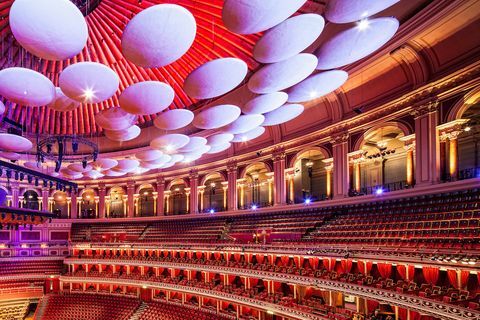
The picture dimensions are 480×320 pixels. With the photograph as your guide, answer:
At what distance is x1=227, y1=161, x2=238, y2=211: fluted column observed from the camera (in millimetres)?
22172

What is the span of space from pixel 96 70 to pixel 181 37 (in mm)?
2012

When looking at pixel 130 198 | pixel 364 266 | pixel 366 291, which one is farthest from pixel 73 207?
pixel 366 291

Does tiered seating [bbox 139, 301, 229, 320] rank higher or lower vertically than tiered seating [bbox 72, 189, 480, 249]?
lower

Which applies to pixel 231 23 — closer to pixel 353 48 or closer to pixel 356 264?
pixel 353 48

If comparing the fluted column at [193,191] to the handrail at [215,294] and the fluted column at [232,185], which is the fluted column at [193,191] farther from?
the handrail at [215,294]

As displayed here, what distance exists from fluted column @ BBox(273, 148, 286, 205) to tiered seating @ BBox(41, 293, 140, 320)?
10.9m

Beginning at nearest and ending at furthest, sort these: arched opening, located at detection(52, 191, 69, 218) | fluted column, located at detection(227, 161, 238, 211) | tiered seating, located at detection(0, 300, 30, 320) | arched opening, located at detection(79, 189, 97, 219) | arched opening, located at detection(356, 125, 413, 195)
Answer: arched opening, located at detection(356, 125, 413, 195), tiered seating, located at detection(0, 300, 30, 320), fluted column, located at detection(227, 161, 238, 211), arched opening, located at detection(52, 191, 69, 218), arched opening, located at detection(79, 189, 97, 219)

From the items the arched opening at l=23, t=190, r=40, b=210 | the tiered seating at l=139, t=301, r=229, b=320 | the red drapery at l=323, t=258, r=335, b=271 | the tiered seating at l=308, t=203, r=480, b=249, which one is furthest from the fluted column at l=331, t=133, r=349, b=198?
the arched opening at l=23, t=190, r=40, b=210

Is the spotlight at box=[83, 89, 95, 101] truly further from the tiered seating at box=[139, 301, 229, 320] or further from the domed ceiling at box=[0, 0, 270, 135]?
the tiered seating at box=[139, 301, 229, 320]

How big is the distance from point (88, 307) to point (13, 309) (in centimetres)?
496

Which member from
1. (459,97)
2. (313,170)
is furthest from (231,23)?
(313,170)

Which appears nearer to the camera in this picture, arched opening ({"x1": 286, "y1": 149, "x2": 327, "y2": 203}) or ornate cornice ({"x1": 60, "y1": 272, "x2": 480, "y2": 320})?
ornate cornice ({"x1": 60, "y1": 272, "x2": 480, "y2": 320})

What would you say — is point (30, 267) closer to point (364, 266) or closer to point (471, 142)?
point (364, 266)

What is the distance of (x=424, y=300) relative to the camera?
8859 millimetres
